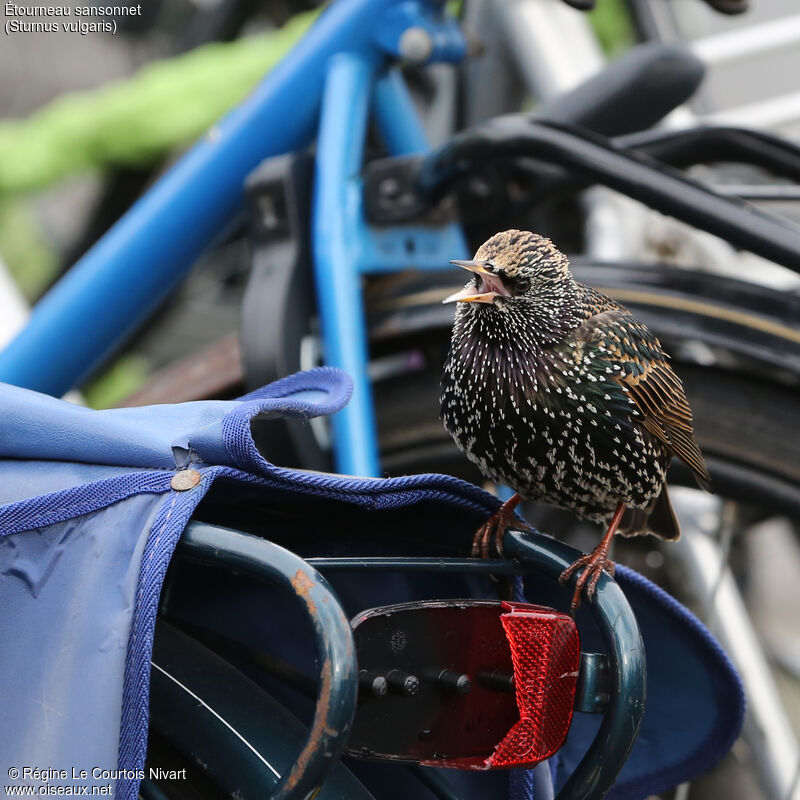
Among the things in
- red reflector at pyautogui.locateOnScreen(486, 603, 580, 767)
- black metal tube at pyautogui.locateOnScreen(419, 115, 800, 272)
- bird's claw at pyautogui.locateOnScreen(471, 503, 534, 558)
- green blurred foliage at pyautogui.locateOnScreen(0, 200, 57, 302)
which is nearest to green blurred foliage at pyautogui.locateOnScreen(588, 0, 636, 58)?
black metal tube at pyautogui.locateOnScreen(419, 115, 800, 272)

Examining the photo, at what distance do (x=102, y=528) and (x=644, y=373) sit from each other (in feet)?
2.57

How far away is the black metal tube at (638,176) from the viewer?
56.6 inches

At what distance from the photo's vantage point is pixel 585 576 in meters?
0.98

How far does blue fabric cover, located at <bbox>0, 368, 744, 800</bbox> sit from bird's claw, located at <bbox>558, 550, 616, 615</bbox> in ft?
0.33

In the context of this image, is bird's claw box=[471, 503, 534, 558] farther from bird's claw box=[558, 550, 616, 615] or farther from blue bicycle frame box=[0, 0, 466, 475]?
blue bicycle frame box=[0, 0, 466, 475]

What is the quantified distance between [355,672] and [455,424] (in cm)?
63

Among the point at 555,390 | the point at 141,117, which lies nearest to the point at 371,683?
the point at 555,390

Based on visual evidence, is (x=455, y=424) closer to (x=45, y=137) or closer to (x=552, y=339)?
(x=552, y=339)

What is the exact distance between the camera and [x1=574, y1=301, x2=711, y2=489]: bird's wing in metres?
1.35

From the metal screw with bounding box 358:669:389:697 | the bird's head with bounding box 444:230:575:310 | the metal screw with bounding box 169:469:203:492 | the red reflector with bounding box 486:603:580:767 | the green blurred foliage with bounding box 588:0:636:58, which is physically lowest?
the red reflector with bounding box 486:603:580:767

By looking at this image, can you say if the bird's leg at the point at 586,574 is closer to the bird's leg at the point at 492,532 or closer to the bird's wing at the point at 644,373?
the bird's leg at the point at 492,532

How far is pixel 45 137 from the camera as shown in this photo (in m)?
A: 3.73

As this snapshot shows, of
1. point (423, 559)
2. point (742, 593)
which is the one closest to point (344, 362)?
point (423, 559)

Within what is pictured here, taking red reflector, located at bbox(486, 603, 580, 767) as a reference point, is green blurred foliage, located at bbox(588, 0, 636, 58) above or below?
above
